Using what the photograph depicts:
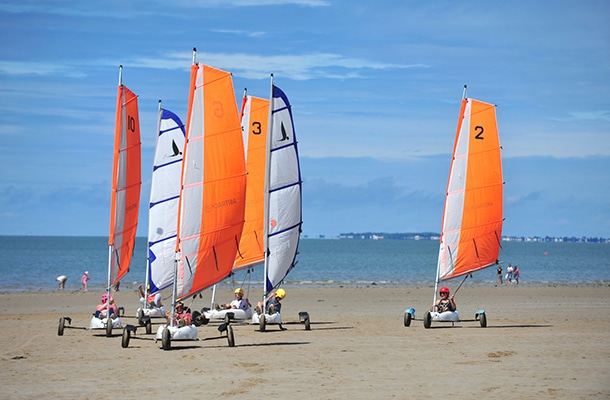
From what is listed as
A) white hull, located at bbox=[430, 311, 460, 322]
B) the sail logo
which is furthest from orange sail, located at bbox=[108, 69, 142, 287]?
white hull, located at bbox=[430, 311, 460, 322]

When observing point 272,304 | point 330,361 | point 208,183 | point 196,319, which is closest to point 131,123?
point 208,183

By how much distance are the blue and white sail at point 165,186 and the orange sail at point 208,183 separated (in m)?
8.38

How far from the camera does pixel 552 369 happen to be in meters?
16.4

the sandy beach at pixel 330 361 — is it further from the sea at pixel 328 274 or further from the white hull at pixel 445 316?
the sea at pixel 328 274

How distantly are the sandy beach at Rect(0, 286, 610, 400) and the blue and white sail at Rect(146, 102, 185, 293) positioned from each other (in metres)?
3.39

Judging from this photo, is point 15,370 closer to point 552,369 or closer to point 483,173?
point 552,369

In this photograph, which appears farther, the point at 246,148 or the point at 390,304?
the point at 390,304

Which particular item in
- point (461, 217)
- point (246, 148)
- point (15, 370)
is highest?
point (246, 148)

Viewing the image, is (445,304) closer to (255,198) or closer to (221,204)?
(255,198)

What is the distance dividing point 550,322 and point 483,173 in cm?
458

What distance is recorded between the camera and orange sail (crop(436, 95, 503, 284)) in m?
26.7

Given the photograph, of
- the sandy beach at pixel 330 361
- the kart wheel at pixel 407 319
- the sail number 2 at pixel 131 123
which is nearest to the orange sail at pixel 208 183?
the sandy beach at pixel 330 361

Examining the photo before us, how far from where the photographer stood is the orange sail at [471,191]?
1051 inches

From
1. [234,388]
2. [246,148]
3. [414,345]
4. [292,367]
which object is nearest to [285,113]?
[246,148]
